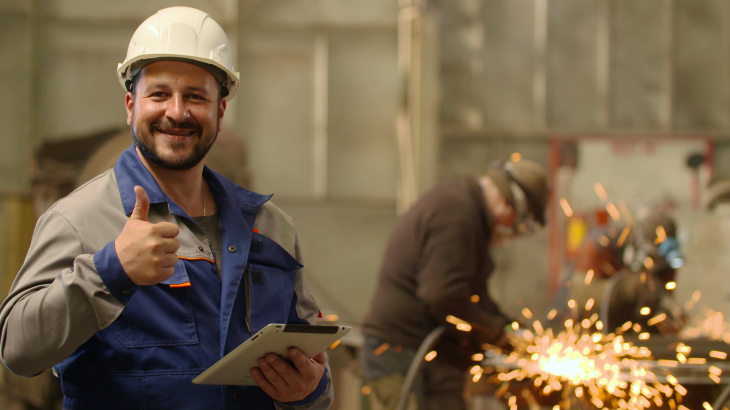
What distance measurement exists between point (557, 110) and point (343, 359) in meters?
4.41

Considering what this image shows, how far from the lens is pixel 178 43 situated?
1367 millimetres

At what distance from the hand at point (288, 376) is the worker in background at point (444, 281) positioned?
4.99 feet

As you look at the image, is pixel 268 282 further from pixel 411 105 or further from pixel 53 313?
pixel 411 105

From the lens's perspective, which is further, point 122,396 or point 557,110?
point 557,110

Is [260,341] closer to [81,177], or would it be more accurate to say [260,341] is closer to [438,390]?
[438,390]

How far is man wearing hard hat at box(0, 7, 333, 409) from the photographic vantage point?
3.64 feet

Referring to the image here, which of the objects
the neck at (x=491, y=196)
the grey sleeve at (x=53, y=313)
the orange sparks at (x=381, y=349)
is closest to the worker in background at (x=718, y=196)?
the neck at (x=491, y=196)

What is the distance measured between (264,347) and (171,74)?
1.91ft

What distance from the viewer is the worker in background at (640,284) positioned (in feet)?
10.5

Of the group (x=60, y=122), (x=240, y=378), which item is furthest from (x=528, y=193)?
(x=60, y=122)

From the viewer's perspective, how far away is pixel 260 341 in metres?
1.19

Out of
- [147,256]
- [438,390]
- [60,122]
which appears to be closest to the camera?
[147,256]

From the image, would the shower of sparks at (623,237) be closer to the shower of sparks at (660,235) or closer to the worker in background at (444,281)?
the shower of sparks at (660,235)

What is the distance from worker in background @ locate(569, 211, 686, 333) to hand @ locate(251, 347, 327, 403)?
217 centimetres
